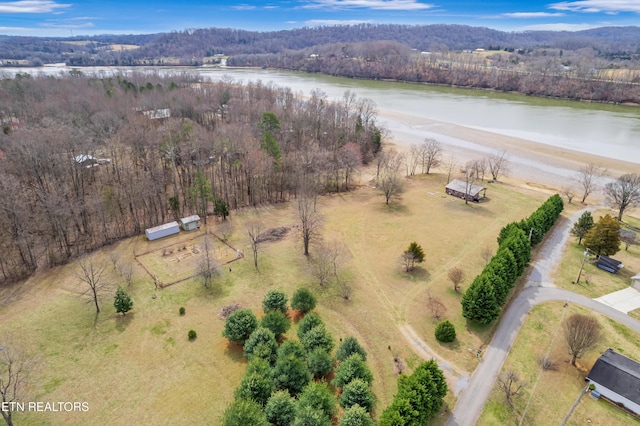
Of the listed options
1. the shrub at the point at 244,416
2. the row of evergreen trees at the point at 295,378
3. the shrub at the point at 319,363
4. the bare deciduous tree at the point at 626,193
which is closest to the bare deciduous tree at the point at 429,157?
the bare deciduous tree at the point at 626,193

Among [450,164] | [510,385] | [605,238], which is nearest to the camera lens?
[510,385]

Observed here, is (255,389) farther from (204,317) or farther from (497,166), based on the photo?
(497,166)

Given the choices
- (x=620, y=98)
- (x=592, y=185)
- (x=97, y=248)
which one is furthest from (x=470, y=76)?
(x=97, y=248)

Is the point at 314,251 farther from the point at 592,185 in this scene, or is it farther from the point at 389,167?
the point at 592,185

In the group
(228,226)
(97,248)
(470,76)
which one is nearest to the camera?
(97,248)

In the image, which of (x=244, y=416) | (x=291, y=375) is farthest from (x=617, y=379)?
(x=244, y=416)

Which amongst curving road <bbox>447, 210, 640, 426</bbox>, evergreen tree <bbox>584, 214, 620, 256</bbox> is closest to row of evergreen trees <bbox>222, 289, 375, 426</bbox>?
curving road <bbox>447, 210, 640, 426</bbox>
